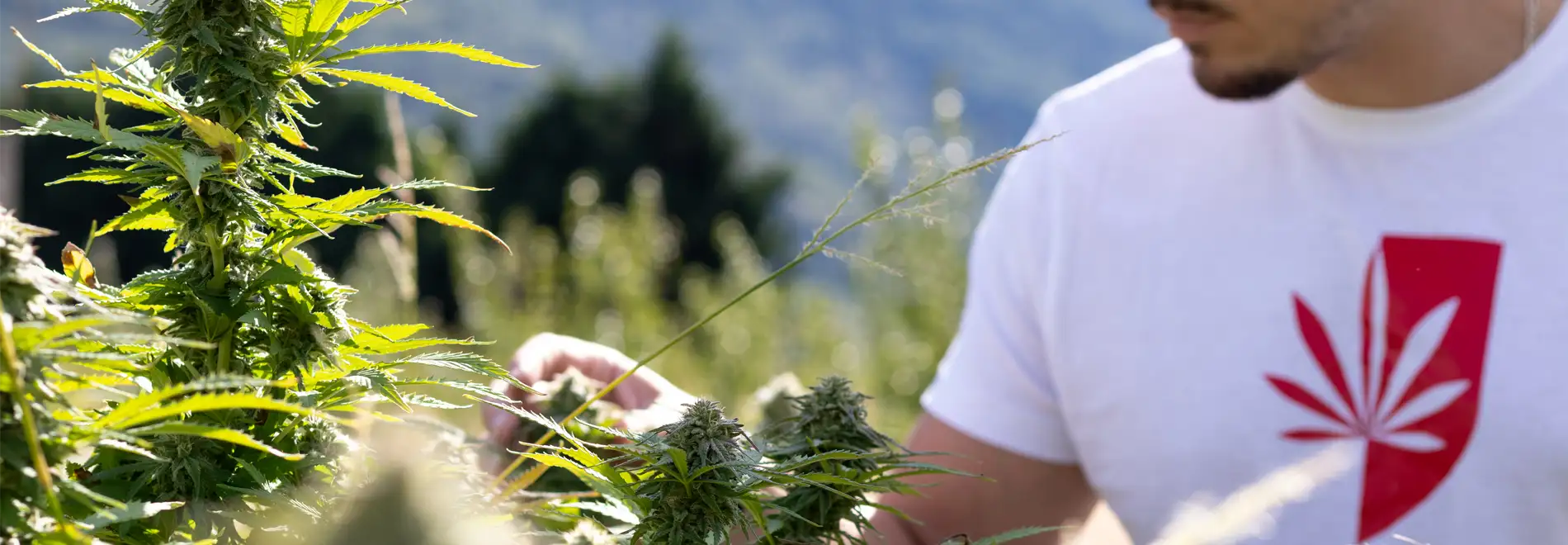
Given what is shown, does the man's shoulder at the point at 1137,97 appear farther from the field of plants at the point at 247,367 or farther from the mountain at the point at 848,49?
the mountain at the point at 848,49

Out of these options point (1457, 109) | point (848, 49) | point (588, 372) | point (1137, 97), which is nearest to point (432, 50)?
point (588, 372)

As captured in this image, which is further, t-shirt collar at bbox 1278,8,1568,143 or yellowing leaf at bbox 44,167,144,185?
A: t-shirt collar at bbox 1278,8,1568,143

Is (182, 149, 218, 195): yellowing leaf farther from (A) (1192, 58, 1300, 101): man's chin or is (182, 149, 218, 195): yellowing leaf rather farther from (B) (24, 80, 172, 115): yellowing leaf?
(A) (1192, 58, 1300, 101): man's chin

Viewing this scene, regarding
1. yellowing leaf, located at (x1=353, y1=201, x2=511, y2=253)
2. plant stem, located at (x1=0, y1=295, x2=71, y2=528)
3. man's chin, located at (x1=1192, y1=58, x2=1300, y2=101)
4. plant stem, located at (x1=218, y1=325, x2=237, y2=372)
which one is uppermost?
man's chin, located at (x1=1192, y1=58, x2=1300, y2=101)

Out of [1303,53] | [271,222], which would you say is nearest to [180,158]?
[271,222]

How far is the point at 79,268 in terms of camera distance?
424 millimetres

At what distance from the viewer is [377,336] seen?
0.43m

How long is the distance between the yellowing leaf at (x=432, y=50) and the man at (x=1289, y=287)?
2.38 ft

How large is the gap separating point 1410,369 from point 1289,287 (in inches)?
7.1

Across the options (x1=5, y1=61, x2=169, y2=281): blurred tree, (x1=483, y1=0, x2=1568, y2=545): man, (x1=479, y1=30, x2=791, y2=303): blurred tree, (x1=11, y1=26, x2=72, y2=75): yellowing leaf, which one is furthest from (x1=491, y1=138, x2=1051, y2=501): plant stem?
(x1=479, y1=30, x2=791, y2=303): blurred tree

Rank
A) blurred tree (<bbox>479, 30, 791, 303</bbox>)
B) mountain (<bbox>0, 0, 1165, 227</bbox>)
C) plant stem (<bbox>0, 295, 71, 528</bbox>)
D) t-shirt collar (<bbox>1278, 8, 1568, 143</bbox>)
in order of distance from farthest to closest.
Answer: mountain (<bbox>0, 0, 1165, 227</bbox>) < blurred tree (<bbox>479, 30, 791, 303</bbox>) < t-shirt collar (<bbox>1278, 8, 1568, 143</bbox>) < plant stem (<bbox>0, 295, 71, 528</bbox>)

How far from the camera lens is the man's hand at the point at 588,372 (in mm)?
763

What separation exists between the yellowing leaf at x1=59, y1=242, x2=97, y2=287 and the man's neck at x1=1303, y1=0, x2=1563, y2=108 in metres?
1.37

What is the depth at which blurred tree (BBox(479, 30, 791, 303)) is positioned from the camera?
15.7m
